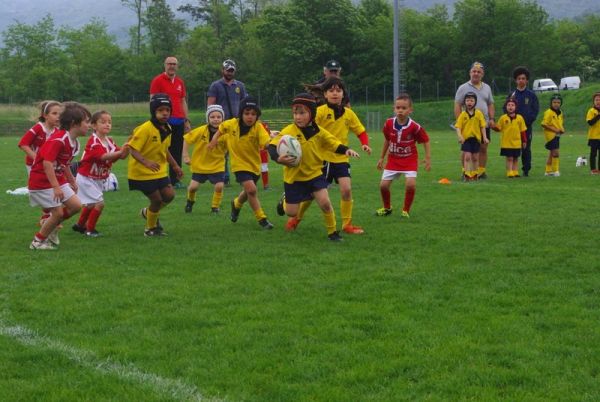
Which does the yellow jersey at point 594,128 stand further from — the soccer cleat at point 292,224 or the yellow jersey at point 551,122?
the soccer cleat at point 292,224

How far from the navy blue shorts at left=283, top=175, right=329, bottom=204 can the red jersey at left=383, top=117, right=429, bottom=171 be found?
1.79m

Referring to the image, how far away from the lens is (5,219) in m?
10.8

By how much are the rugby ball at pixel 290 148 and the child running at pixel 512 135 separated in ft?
27.6

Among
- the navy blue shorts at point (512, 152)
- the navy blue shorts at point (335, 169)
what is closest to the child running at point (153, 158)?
the navy blue shorts at point (335, 169)

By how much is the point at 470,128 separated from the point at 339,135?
19.2 feet

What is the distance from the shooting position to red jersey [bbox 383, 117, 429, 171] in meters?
10.3

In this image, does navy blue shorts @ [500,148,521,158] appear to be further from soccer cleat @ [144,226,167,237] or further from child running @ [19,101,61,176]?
child running @ [19,101,61,176]

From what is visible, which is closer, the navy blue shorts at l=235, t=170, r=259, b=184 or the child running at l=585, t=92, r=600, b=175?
the navy blue shorts at l=235, t=170, r=259, b=184

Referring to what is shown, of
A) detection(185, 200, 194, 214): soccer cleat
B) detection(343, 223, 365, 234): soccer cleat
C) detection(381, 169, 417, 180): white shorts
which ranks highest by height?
detection(381, 169, 417, 180): white shorts

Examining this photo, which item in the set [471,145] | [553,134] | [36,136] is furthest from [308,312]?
[553,134]

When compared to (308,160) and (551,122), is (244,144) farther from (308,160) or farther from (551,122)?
(551,122)

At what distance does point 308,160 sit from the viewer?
8820 mm

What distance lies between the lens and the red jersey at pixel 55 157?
26.4ft

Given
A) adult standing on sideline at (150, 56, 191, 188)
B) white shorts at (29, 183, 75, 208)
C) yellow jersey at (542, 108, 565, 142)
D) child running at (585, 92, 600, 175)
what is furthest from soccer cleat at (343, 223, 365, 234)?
child running at (585, 92, 600, 175)
